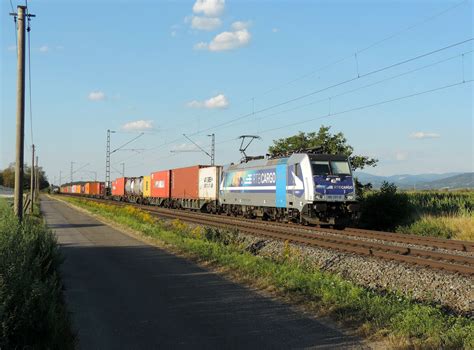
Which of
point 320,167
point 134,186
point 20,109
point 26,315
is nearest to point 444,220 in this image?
point 320,167

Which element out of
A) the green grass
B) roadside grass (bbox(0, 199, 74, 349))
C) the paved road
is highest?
the green grass

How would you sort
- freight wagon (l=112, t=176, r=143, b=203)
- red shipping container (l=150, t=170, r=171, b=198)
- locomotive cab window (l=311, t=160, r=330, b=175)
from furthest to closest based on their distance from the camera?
freight wagon (l=112, t=176, r=143, b=203) → red shipping container (l=150, t=170, r=171, b=198) → locomotive cab window (l=311, t=160, r=330, b=175)

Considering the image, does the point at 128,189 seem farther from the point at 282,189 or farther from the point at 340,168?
the point at 340,168

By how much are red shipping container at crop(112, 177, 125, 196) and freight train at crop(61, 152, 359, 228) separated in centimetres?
3054

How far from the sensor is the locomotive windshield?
880 inches

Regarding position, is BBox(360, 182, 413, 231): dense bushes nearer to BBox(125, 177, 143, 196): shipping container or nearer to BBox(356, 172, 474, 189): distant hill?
BBox(356, 172, 474, 189): distant hill

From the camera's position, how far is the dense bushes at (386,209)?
24.2 metres

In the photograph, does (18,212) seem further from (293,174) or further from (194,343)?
(293,174)

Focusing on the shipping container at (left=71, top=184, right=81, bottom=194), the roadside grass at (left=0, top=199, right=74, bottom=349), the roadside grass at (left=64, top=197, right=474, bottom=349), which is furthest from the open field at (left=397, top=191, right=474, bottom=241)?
the shipping container at (left=71, top=184, right=81, bottom=194)

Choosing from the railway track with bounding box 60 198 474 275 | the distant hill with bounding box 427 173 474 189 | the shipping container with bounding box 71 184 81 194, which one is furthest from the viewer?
the shipping container with bounding box 71 184 81 194

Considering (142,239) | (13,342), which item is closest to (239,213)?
(142,239)

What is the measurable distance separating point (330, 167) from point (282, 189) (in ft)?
10.1

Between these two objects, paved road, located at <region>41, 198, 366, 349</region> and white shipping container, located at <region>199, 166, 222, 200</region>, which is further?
white shipping container, located at <region>199, 166, 222, 200</region>

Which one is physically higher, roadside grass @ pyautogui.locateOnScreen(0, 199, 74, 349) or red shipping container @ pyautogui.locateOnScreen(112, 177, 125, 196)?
red shipping container @ pyautogui.locateOnScreen(112, 177, 125, 196)
